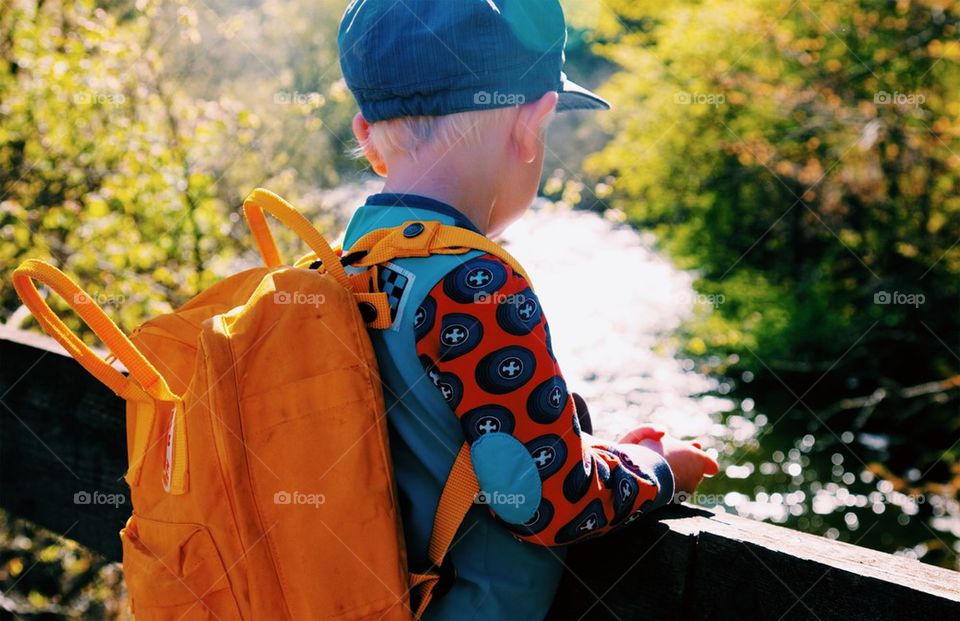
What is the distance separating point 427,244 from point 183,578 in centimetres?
56

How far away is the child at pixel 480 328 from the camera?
1248 millimetres

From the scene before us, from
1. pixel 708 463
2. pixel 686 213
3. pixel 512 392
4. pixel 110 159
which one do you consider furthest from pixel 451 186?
pixel 686 213

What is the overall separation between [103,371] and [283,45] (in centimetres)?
980

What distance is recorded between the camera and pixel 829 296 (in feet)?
27.6

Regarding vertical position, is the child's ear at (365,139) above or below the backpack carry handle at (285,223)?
above

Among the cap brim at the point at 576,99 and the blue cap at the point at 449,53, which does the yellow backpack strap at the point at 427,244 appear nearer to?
the blue cap at the point at 449,53

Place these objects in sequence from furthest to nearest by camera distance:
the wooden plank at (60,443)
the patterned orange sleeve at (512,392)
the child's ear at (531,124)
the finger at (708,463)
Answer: the wooden plank at (60,443) < the finger at (708,463) < the child's ear at (531,124) < the patterned orange sleeve at (512,392)

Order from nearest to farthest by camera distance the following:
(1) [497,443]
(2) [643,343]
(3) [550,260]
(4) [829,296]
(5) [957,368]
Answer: (1) [497,443]
(5) [957,368]
(4) [829,296]
(2) [643,343]
(3) [550,260]

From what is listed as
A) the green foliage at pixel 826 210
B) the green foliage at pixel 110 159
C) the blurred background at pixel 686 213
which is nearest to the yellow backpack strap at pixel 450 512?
the blurred background at pixel 686 213

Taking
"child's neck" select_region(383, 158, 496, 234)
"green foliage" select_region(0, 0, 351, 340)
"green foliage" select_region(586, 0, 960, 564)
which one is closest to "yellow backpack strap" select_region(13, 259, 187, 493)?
"child's neck" select_region(383, 158, 496, 234)

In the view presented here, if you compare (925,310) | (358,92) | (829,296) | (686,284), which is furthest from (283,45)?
(358,92)

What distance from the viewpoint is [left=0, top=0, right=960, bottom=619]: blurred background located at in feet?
14.2

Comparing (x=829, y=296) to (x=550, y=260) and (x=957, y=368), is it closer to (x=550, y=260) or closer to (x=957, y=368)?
(x=957, y=368)

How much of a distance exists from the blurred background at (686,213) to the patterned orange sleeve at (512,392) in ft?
7.92
